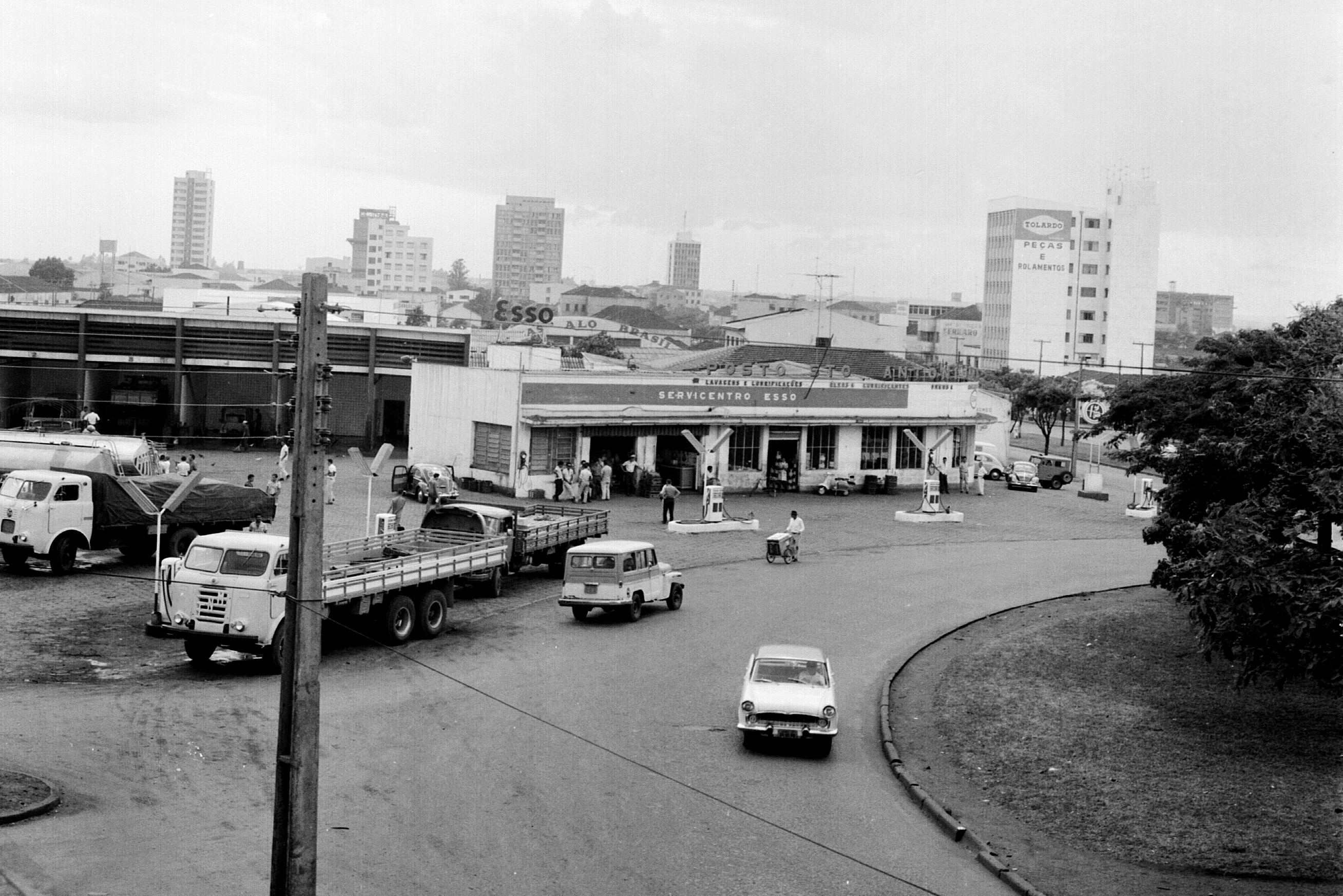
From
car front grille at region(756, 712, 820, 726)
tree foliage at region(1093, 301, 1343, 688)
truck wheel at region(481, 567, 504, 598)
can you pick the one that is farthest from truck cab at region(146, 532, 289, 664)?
tree foliage at region(1093, 301, 1343, 688)

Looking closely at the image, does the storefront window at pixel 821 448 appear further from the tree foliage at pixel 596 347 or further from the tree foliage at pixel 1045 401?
the tree foliage at pixel 1045 401

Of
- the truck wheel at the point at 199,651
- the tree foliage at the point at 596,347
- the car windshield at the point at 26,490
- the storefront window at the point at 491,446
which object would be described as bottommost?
the truck wheel at the point at 199,651

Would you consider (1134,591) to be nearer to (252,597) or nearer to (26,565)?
(252,597)

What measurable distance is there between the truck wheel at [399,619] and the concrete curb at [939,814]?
8495 mm

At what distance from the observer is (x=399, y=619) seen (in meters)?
24.2

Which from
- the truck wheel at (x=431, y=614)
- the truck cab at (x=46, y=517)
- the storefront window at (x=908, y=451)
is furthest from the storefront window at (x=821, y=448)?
the truck cab at (x=46, y=517)

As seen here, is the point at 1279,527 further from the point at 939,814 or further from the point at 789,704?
the point at 789,704

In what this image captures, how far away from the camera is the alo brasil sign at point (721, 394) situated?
4644 cm

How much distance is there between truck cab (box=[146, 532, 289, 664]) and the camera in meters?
21.4

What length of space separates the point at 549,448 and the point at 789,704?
2779 centimetres

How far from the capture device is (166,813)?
1504 cm

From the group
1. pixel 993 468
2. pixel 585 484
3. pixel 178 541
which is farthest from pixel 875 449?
pixel 178 541

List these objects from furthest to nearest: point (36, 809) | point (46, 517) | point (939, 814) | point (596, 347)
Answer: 1. point (596, 347)
2. point (46, 517)
3. point (939, 814)
4. point (36, 809)


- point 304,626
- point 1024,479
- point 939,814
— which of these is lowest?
point 939,814
